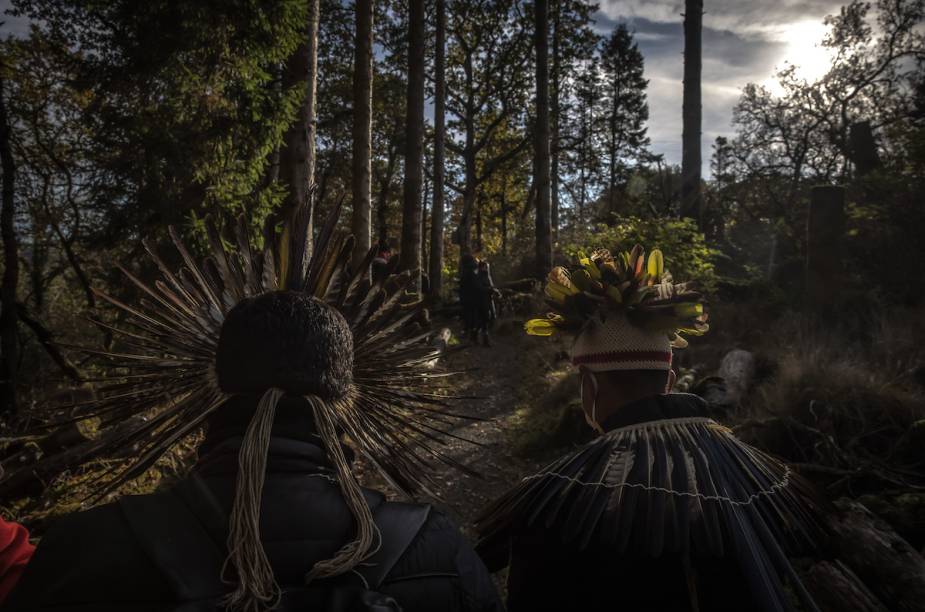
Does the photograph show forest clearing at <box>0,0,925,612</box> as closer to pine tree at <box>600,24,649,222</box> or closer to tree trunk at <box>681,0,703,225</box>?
tree trunk at <box>681,0,703,225</box>

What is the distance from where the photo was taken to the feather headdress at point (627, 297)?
2.24 meters

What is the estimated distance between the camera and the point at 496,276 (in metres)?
21.8

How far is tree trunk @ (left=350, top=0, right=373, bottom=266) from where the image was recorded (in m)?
10.1

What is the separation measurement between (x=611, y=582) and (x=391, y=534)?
2.54 ft

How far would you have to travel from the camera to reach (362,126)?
10500mm

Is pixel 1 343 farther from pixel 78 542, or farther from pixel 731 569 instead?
pixel 731 569

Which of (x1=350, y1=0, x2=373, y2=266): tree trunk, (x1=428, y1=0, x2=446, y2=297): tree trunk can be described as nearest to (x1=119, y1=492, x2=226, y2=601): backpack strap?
(x1=350, y1=0, x2=373, y2=266): tree trunk

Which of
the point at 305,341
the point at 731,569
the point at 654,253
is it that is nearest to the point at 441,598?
the point at 305,341

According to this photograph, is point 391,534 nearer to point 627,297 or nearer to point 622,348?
point 622,348

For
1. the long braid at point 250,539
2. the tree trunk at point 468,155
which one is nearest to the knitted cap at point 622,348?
the long braid at point 250,539

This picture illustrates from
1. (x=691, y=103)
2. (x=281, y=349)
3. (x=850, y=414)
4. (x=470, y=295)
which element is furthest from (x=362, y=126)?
(x=281, y=349)

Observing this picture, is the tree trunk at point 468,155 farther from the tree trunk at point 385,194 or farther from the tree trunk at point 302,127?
the tree trunk at point 302,127

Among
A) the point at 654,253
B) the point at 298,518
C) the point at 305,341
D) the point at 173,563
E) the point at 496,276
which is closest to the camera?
the point at 173,563

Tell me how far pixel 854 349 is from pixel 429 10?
17.6 meters
